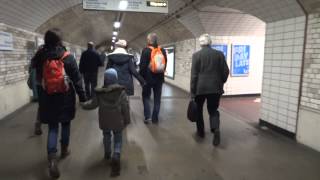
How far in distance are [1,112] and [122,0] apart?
365cm

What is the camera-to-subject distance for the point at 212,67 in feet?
13.0

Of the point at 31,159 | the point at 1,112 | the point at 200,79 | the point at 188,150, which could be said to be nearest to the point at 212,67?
the point at 200,79

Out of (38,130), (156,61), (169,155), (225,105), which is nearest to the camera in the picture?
(169,155)

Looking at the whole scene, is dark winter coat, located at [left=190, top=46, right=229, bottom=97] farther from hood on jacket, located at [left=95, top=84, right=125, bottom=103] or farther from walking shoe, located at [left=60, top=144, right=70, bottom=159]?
walking shoe, located at [left=60, top=144, right=70, bottom=159]

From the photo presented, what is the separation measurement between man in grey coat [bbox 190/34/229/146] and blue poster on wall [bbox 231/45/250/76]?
4.96 metres

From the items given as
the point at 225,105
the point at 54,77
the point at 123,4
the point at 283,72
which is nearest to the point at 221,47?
the point at 225,105

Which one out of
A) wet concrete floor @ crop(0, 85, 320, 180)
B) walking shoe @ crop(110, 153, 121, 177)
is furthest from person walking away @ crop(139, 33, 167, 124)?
walking shoe @ crop(110, 153, 121, 177)

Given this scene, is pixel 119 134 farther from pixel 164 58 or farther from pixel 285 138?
pixel 285 138

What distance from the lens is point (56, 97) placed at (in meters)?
3.04

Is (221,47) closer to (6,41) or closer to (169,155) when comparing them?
(169,155)

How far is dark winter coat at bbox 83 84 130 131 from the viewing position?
3.12 m

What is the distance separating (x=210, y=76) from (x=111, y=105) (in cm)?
158

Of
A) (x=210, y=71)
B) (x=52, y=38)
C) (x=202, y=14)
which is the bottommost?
(x=210, y=71)

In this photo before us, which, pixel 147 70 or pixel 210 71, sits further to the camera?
pixel 147 70
